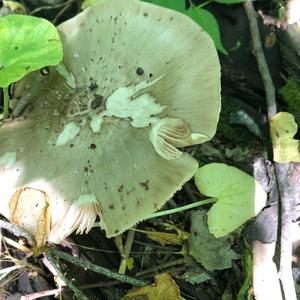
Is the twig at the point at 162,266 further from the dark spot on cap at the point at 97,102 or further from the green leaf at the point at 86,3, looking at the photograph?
the green leaf at the point at 86,3

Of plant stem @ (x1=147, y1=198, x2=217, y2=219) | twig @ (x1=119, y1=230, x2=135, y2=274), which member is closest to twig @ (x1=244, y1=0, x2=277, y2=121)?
plant stem @ (x1=147, y1=198, x2=217, y2=219)

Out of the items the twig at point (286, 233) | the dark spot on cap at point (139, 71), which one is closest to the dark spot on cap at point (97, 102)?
the dark spot on cap at point (139, 71)

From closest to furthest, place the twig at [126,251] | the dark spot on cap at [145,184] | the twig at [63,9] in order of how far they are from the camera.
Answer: the dark spot on cap at [145,184] < the twig at [126,251] < the twig at [63,9]

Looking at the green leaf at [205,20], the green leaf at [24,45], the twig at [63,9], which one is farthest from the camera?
the twig at [63,9]

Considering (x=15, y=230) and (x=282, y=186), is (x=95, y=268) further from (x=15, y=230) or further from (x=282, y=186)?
(x=282, y=186)

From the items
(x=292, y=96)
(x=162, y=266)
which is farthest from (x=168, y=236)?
(x=292, y=96)

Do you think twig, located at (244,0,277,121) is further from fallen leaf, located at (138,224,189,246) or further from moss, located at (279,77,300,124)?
fallen leaf, located at (138,224,189,246)
